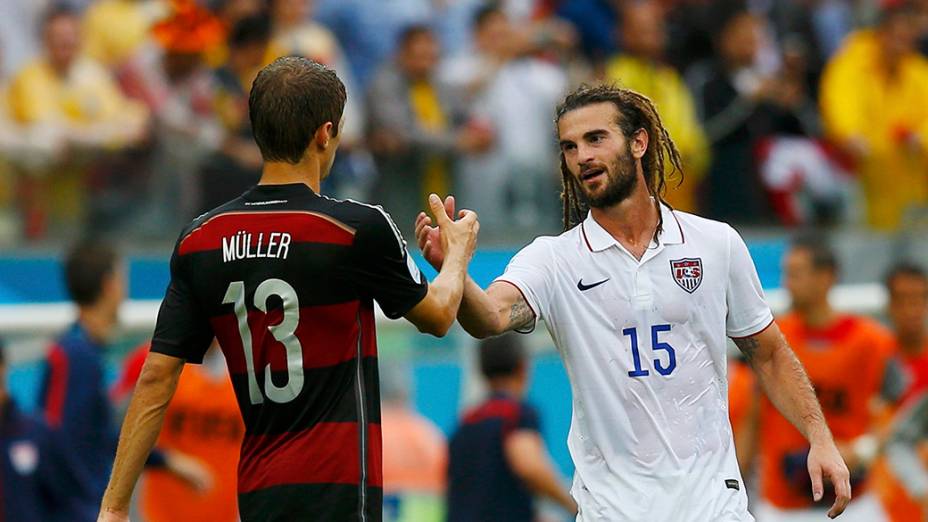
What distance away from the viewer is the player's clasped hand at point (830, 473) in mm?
6164

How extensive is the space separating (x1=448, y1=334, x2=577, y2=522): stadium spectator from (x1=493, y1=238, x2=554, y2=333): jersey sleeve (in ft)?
9.45

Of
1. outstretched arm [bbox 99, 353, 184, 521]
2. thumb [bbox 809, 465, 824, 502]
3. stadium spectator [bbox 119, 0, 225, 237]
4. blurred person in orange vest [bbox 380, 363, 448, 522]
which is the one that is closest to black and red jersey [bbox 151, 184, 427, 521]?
outstretched arm [bbox 99, 353, 184, 521]

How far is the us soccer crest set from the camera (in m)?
6.34

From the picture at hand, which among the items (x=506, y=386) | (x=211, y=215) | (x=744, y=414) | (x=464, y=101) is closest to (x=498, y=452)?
(x=506, y=386)

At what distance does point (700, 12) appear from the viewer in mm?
14797

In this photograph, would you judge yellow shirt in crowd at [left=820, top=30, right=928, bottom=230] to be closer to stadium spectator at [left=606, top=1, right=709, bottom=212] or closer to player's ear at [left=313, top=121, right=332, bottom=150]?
stadium spectator at [left=606, top=1, right=709, bottom=212]

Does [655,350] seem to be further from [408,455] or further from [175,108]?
[175,108]

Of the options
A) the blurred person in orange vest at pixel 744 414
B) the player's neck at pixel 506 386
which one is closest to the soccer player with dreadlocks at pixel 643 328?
the player's neck at pixel 506 386

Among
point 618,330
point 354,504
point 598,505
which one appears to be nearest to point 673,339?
point 618,330

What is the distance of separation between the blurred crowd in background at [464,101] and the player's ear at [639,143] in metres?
4.47

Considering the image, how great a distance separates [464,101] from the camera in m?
13.3

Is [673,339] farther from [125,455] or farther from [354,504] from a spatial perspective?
[125,455]

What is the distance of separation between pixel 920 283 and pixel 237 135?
457 centimetres

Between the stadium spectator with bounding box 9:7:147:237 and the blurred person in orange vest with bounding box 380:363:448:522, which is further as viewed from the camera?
the stadium spectator with bounding box 9:7:147:237
